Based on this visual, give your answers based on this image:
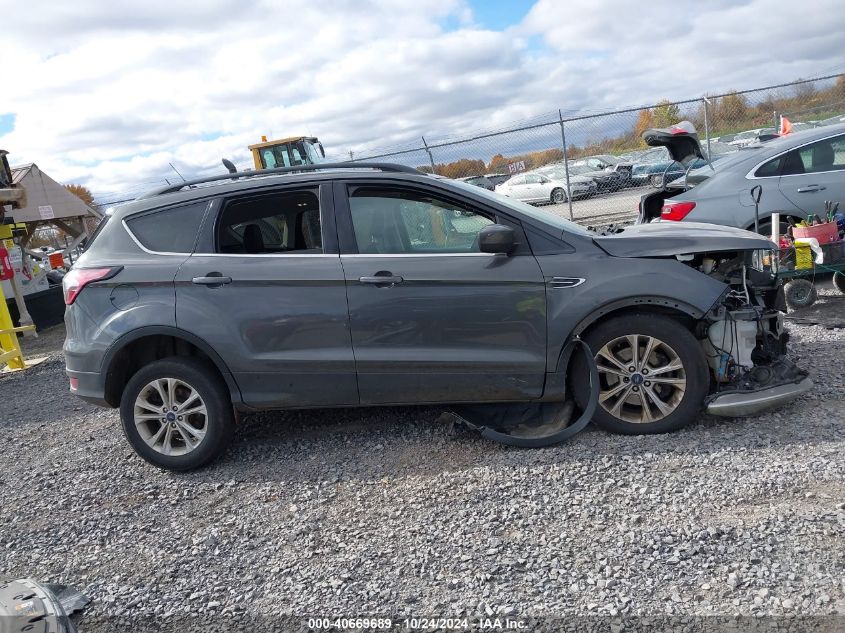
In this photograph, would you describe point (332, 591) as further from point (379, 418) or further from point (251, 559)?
point (379, 418)

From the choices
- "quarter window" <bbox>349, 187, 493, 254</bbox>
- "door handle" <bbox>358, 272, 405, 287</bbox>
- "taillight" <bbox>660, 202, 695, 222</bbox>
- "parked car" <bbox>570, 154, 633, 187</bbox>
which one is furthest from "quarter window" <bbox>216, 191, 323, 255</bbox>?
"parked car" <bbox>570, 154, 633, 187</bbox>

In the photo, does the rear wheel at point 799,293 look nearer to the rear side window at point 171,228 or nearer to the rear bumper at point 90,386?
the rear side window at point 171,228

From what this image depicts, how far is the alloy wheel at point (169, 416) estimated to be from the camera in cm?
440

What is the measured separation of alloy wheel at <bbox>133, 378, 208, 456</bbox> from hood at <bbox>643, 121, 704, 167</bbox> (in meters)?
4.77

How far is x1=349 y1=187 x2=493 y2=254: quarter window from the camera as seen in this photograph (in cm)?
427

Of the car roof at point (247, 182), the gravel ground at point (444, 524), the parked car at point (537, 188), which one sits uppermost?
the parked car at point (537, 188)

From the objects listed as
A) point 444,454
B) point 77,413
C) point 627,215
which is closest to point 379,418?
point 444,454

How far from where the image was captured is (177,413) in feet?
14.5

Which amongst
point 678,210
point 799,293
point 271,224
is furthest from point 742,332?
point 678,210

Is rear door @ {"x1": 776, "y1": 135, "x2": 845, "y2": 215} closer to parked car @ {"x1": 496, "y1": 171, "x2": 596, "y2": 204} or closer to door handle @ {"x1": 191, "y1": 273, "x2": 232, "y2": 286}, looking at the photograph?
door handle @ {"x1": 191, "y1": 273, "x2": 232, "y2": 286}

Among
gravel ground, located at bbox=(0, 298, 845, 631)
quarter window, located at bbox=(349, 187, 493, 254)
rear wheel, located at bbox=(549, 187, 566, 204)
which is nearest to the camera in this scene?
gravel ground, located at bbox=(0, 298, 845, 631)

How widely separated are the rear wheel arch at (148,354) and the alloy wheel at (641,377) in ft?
7.63

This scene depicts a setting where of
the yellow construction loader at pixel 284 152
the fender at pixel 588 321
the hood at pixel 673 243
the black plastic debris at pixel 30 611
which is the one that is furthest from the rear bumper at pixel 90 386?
the yellow construction loader at pixel 284 152

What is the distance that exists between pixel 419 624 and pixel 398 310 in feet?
6.26
